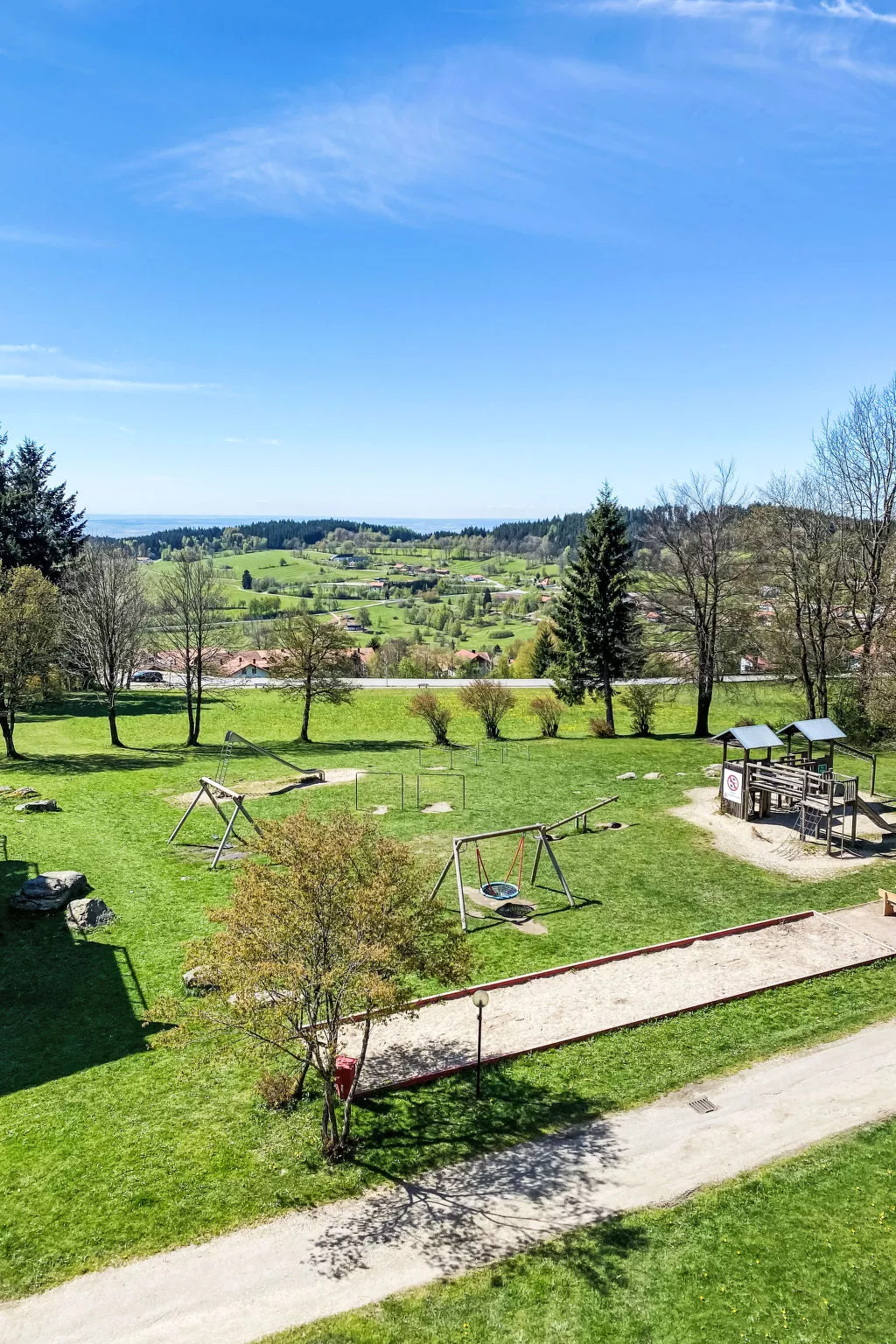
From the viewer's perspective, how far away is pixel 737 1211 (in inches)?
413

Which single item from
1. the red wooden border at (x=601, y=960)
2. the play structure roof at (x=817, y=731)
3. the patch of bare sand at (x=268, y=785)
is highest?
the play structure roof at (x=817, y=731)

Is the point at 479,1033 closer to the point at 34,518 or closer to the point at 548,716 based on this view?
the point at 548,716

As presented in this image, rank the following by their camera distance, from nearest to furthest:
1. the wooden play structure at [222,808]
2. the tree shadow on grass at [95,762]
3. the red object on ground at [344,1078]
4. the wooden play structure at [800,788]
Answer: the red object on ground at [344,1078]
the wooden play structure at [222,808]
the wooden play structure at [800,788]
the tree shadow on grass at [95,762]

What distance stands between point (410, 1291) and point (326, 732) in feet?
123

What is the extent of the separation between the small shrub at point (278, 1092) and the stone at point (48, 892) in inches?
372

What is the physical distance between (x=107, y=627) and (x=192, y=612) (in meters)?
4.22

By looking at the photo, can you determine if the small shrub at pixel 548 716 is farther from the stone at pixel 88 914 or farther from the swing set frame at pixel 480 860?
the stone at pixel 88 914

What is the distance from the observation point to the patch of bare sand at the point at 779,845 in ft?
73.0

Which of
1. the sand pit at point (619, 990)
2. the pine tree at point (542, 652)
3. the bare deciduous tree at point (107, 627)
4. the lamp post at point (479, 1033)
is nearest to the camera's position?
the lamp post at point (479, 1033)

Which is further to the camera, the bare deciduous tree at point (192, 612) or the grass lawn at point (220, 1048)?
the bare deciduous tree at point (192, 612)

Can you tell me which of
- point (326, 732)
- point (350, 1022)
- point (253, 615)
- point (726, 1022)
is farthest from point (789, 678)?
point (253, 615)

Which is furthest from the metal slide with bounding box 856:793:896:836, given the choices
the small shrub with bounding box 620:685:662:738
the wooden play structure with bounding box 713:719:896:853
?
the small shrub with bounding box 620:685:662:738

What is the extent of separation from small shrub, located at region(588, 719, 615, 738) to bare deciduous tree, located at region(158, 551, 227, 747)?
2067 cm

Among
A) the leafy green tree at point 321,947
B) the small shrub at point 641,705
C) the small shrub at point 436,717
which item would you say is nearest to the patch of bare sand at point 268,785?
the small shrub at point 436,717
